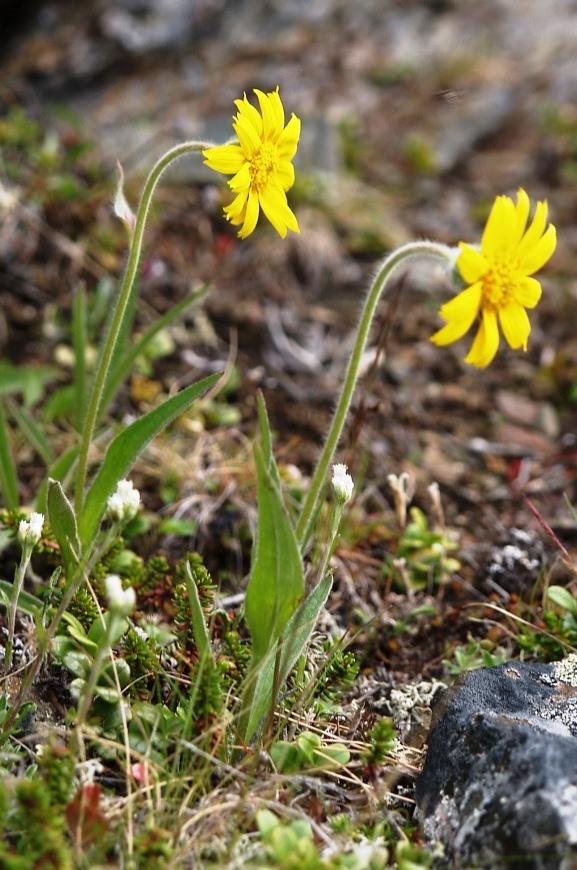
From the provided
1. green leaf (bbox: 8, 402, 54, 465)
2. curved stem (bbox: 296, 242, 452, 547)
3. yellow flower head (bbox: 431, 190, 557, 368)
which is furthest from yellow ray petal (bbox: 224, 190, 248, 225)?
green leaf (bbox: 8, 402, 54, 465)

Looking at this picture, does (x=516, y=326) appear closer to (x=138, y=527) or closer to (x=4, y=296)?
(x=138, y=527)

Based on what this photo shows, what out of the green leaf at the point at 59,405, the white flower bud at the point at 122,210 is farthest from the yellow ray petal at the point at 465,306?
the green leaf at the point at 59,405

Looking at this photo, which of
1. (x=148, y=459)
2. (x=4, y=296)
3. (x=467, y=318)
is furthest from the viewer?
(x=4, y=296)

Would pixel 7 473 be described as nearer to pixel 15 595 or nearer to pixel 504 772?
pixel 15 595

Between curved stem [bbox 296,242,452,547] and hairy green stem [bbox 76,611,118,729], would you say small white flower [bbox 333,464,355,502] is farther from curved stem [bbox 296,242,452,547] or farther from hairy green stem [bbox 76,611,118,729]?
hairy green stem [bbox 76,611,118,729]

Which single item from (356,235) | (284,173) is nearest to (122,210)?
(284,173)

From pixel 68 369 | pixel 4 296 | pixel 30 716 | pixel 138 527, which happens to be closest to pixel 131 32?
pixel 4 296
